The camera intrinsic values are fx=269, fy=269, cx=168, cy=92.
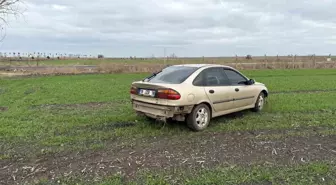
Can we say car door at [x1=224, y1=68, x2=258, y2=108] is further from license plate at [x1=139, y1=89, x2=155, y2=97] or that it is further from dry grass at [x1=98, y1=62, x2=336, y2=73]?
dry grass at [x1=98, y1=62, x2=336, y2=73]

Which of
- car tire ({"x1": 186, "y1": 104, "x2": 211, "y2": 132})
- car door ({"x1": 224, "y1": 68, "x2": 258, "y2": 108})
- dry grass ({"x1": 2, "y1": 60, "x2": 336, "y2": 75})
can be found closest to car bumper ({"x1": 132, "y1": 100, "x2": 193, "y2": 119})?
car tire ({"x1": 186, "y1": 104, "x2": 211, "y2": 132})

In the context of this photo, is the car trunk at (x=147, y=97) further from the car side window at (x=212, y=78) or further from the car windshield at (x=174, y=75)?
the car side window at (x=212, y=78)

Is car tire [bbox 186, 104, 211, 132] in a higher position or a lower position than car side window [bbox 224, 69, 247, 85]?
lower

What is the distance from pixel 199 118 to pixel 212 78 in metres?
1.12

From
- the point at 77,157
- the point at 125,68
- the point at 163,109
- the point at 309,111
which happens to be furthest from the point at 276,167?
the point at 125,68

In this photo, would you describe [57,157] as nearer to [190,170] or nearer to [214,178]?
[190,170]

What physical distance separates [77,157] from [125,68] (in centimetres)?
2334

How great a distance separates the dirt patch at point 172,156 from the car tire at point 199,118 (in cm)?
47

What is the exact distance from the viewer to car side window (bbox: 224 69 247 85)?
277 inches

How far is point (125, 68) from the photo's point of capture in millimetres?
27406

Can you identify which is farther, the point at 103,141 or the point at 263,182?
the point at 103,141

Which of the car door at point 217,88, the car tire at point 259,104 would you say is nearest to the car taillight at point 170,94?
the car door at point 217,88

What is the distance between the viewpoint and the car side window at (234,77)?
7.04 m

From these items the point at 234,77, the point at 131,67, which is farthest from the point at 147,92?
the point at 131,67
